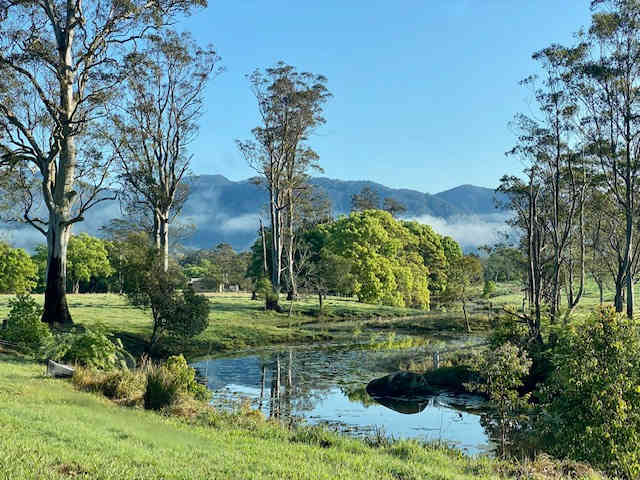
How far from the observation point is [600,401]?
1197cm

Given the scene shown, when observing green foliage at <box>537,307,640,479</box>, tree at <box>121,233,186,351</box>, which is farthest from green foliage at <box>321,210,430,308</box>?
green foliage at <box>537,307,640,479</box>

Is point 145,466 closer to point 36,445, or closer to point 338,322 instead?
point 36,445

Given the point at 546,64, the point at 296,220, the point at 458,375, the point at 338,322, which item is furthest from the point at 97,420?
the point at 296,220

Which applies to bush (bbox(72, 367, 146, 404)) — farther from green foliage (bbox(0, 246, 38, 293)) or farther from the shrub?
green foliage (bbox(0, 246, 38, 293))

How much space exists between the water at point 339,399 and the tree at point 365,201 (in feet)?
292

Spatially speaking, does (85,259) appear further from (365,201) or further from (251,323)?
(365,201)

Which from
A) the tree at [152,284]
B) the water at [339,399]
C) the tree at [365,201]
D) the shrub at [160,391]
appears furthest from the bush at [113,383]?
the tree at [365,201]

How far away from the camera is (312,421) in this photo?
18484mm

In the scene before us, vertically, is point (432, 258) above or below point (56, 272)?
above

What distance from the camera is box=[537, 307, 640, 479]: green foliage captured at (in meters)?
11.7

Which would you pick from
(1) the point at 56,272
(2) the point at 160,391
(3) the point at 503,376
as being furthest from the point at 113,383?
(1) the point at 56,272

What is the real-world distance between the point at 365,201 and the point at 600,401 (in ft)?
367

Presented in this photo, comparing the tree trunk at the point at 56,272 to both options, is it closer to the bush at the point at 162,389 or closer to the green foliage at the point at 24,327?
the green foliage at the point at 24,327

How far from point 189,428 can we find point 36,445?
403 cm
